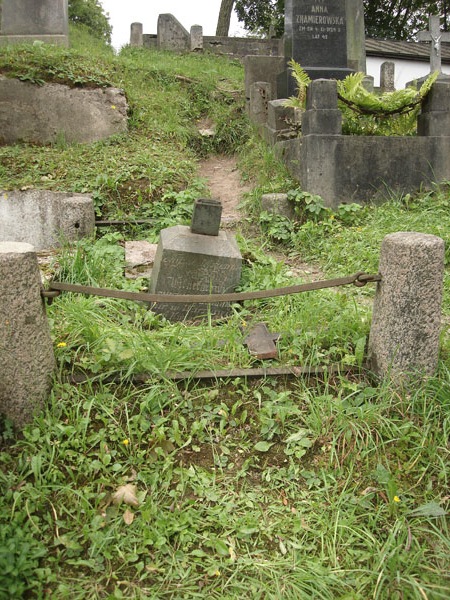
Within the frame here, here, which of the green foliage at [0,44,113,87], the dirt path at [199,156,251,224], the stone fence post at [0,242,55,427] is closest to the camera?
the stone fence post at [0,242,55,427]

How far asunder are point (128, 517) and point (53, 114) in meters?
6.59

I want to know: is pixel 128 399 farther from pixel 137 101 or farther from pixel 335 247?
pixel 137 101

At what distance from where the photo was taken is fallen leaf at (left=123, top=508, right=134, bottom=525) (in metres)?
2.09

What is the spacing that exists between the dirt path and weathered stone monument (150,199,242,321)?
180 centimetres

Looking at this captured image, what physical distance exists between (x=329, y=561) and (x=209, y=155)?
6855 millimetres

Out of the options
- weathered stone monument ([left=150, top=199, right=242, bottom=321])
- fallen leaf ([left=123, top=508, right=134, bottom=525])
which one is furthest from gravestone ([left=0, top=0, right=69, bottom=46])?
fallen leaf ([left=123, top=508, right=134, bottom=525])

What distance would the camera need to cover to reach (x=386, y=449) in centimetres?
242

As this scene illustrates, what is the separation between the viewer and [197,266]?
3.73 m

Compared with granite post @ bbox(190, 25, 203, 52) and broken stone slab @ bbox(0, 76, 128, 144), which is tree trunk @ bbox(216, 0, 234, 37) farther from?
broken stone slab @ bbox(0, 76, 128, 144)

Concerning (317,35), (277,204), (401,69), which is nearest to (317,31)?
(317,35)

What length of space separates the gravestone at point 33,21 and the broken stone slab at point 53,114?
2.95m

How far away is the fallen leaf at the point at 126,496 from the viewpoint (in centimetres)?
217

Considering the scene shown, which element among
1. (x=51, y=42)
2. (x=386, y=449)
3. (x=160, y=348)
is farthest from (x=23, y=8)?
(x=386, y=449)

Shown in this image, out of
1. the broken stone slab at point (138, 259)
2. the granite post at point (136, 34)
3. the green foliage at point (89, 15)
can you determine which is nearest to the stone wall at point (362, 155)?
the broken stone slab at point (138, 259)
